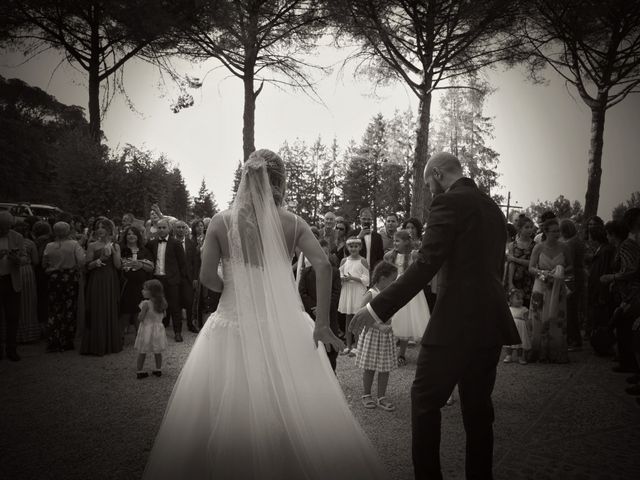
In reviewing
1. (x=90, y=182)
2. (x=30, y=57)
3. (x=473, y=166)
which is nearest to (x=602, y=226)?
(x=90, y=182)

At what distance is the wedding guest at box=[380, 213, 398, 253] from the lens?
9.66m

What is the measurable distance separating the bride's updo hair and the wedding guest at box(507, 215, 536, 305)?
6.54 m

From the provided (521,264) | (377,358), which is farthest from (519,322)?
(377,358)

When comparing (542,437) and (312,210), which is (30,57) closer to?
(542,437)

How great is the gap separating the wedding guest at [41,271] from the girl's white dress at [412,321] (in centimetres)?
625

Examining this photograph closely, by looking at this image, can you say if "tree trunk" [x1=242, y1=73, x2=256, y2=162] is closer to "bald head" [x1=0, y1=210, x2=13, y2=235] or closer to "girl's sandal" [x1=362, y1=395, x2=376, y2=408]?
"bald head" [x1=0, y1=210, x2=13, y2=235]

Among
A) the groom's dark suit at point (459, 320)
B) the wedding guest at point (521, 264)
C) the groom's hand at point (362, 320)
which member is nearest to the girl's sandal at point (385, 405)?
the groom's dark suit at point (459, 320)

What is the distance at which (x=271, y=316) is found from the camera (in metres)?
2.77

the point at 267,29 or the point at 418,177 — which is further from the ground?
the point at 267,29

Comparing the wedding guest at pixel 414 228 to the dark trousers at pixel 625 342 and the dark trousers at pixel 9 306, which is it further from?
the dark trousers at pixel 9 306

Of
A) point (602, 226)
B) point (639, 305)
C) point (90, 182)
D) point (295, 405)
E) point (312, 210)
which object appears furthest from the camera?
point (312, 210)

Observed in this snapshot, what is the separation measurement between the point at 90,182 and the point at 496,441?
51.8ft

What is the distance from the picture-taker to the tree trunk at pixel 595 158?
13523mm

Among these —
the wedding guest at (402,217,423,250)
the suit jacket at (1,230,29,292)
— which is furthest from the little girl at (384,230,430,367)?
the suit jacket at (1,230,29,292)
